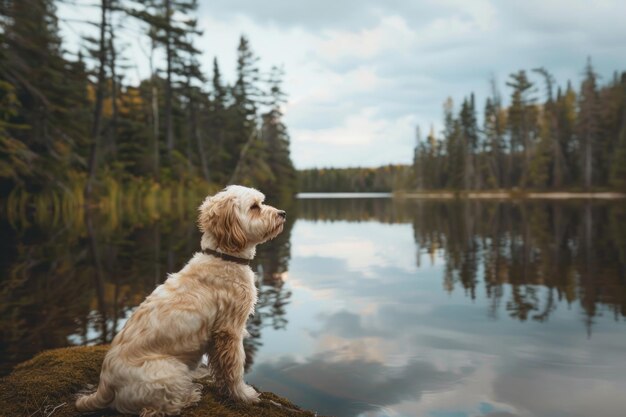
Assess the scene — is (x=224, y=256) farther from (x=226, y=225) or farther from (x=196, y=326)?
(x=196, y=326)

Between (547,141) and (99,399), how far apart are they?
90.2 metres

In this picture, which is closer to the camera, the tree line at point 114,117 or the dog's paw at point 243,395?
the dog's paw at point 243,395

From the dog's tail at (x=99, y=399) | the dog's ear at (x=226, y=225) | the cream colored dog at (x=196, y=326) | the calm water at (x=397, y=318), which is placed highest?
the dog's ear at (x=226, y=225)

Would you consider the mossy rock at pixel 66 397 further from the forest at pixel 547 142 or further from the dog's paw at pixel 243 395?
the forest at pixel 547 142

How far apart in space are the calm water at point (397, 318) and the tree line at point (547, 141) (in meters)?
63.7

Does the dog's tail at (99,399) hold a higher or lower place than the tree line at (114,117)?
lower

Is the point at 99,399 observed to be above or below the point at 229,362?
below

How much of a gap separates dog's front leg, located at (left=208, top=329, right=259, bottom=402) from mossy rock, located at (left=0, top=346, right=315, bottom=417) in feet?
0.31

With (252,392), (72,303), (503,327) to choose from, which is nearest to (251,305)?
(252,392)

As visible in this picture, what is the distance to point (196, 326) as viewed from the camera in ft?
11.0

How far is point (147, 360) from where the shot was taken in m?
3.11

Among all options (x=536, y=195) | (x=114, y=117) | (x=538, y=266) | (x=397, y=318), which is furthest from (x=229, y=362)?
(x=536, y=195)

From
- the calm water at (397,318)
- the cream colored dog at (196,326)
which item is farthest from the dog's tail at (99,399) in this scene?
the calm water at (397,318)

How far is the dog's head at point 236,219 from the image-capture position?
3.63 metres
